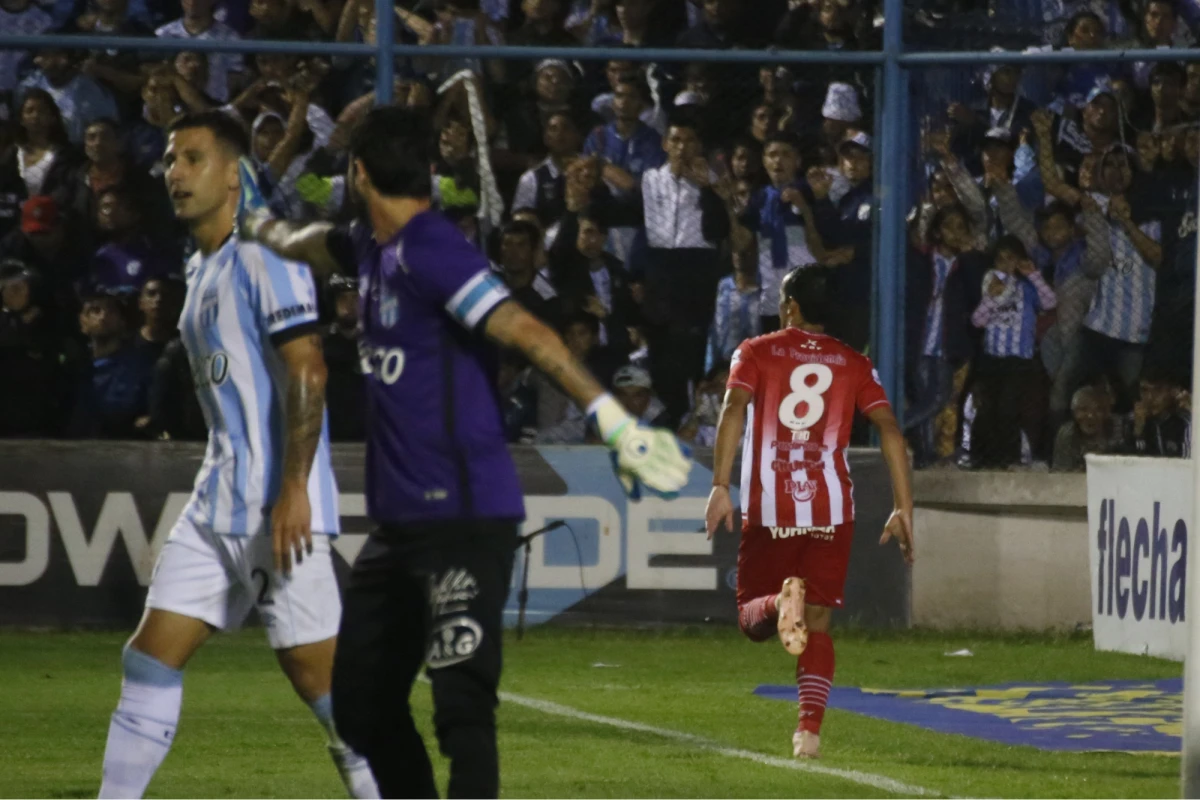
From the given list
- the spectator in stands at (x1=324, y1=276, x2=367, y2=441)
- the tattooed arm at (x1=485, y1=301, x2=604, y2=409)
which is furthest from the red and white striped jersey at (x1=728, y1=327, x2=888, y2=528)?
the spectator in stands at (x1=324, y1=276, x2=367, y2=441)

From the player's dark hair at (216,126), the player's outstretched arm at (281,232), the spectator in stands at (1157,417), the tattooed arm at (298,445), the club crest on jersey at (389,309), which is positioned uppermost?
the player's dark hair at (216,126)

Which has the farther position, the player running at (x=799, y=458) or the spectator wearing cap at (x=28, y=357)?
the spectator wearing cap at (x=28, y=357)

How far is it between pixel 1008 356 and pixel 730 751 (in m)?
5.21

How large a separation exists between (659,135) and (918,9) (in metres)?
1.80

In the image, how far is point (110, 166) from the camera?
1266cm

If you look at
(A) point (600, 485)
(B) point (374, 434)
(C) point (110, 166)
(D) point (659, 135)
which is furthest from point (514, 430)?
(B) point (374, 434)

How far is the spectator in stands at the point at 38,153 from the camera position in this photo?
1259 cm

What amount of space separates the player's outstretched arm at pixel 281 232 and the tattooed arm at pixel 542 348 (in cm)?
71

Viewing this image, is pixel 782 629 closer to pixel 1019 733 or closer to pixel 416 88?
pixel 1019 733

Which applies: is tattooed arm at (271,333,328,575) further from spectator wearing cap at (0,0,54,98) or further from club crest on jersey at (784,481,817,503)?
spectator wearing cap at (0,0,54,98)

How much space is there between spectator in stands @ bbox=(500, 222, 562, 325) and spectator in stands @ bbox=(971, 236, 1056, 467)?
2547 millimetres

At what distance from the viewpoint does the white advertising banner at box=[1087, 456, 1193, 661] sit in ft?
38.8

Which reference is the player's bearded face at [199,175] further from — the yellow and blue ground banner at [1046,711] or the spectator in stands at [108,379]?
the spectator in stands at [108,379]

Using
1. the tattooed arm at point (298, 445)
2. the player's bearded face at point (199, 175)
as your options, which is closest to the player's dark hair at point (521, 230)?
the player's bearded face at point (199, 175)
